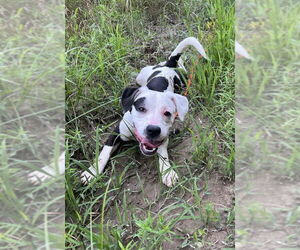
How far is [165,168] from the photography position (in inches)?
86.7

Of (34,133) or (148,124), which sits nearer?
(34,133)

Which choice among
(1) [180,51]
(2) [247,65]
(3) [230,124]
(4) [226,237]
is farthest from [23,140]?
(1) [180,51]

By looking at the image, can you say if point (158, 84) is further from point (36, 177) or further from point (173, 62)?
point (36, 177)

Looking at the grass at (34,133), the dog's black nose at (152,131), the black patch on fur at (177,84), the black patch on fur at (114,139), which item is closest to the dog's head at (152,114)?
the dog's black nose at (152,131)

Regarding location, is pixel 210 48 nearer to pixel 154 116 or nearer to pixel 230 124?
pixel 230 124

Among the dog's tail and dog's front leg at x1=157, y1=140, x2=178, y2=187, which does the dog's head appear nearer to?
dog's front leg at x1=157, y1=140, x2=178, y2=187

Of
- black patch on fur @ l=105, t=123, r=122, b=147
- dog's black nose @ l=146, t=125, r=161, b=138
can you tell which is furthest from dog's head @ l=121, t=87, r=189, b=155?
black patch on fur @ l=105, t=123, r=122, b=147

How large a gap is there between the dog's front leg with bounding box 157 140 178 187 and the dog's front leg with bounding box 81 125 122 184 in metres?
0.27

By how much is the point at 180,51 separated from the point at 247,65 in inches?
66.9

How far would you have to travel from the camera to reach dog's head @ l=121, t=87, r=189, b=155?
2.15 meters

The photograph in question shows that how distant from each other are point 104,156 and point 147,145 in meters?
0.26

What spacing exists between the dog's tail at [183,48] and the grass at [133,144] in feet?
0.33

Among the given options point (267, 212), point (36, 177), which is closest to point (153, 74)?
point (267, 212)

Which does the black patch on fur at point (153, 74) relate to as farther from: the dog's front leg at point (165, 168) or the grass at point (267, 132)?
the grass at point (267, 132)
